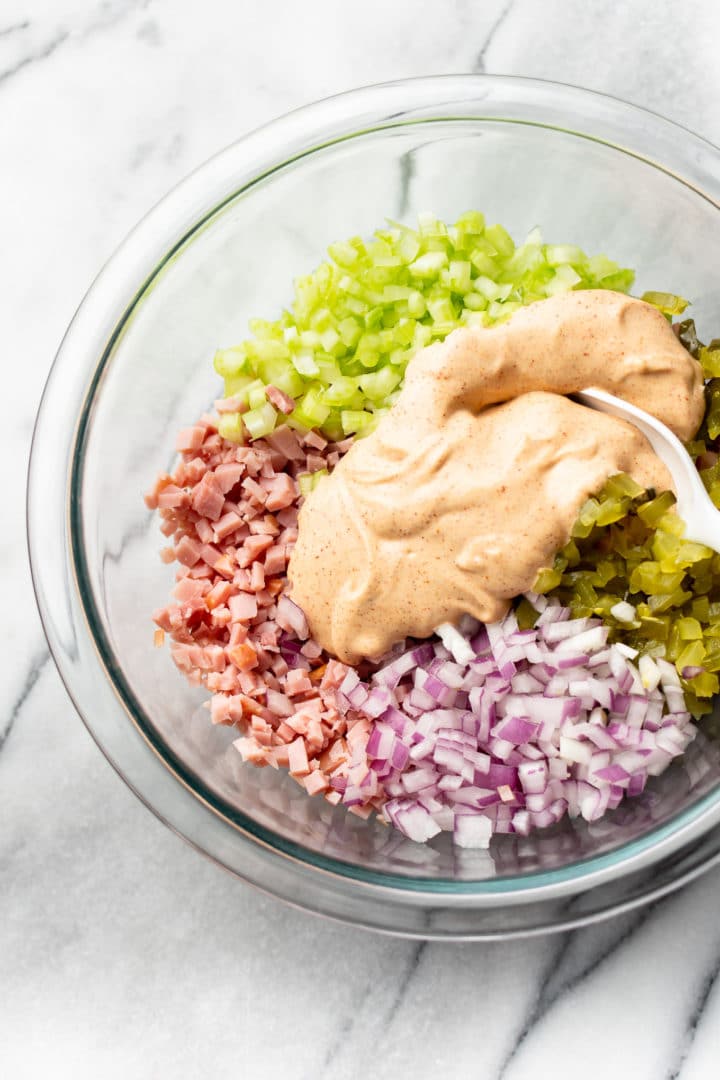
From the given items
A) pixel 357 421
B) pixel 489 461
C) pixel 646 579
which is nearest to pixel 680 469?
pixel 646 579

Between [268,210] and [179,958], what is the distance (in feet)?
4.13

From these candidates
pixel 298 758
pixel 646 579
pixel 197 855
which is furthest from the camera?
pixel 197 855

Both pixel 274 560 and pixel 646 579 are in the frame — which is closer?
pixel 646 579

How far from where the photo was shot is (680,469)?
148 cm

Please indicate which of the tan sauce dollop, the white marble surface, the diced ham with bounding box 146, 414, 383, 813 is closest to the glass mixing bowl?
the diced ham with bounding box 146, 414, 383, 813

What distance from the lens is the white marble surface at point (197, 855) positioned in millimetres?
1696

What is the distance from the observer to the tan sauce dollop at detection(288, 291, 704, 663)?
1444 mm

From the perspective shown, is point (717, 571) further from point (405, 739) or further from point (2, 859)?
point (2, 859)

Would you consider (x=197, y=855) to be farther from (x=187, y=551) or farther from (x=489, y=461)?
(x=489, y=461)

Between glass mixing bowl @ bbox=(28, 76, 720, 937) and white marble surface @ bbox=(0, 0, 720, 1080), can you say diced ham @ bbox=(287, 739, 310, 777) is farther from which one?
white marble surface @ bbox=(0, 0, 720, 1080)

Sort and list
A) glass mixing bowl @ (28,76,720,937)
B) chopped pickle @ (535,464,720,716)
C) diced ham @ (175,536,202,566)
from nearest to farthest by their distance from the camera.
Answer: chopped pickle @ (535,464,720,716)
glass mixing bowl @ (28,76,720,937)
diced ham @ (175,536,202,566)

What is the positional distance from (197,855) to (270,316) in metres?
0.92

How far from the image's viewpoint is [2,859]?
1792 millimetres

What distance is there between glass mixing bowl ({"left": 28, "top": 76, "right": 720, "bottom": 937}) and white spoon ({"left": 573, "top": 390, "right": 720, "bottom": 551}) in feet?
1.13
